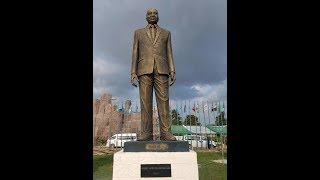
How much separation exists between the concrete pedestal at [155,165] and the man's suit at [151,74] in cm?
57

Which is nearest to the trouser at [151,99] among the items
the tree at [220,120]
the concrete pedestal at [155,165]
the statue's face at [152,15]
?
the concrete pedestal at [155,165]

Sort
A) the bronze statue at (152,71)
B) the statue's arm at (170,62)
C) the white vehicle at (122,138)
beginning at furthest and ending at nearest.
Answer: the white vehicle at (122,138)
the statue's arm at (170,62)
the bronze statue at (152,71)

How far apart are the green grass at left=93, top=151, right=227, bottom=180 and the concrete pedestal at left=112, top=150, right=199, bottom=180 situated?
4688mm

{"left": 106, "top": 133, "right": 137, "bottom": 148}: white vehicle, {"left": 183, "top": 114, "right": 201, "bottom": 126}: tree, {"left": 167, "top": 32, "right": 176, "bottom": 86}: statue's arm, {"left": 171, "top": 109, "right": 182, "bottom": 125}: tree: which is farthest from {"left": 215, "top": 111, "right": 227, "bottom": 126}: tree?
{"left": 167, "top": 32, "right": 176, "bottom": 86}: statue's arm

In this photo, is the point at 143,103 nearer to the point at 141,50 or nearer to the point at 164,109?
the point at 164,109

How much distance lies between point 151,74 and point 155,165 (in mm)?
1673

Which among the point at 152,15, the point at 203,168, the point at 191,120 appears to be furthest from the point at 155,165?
the point at 191,120

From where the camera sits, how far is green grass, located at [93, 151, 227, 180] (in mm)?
10645

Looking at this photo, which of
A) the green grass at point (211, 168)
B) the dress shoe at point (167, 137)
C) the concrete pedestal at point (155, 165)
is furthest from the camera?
the green grass at point (211, 168)

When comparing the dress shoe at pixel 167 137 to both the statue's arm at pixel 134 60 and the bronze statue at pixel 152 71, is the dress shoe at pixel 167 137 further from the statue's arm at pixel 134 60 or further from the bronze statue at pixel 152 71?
the statue's arm at pixel 134 60

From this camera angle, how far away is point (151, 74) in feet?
21.1

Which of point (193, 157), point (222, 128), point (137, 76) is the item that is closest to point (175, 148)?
point (193, 157)

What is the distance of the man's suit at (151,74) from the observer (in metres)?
6.40

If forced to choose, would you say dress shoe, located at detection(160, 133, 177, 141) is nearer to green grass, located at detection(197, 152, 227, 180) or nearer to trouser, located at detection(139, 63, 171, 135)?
trouser, located at detection(139, 63, 171, 135)
